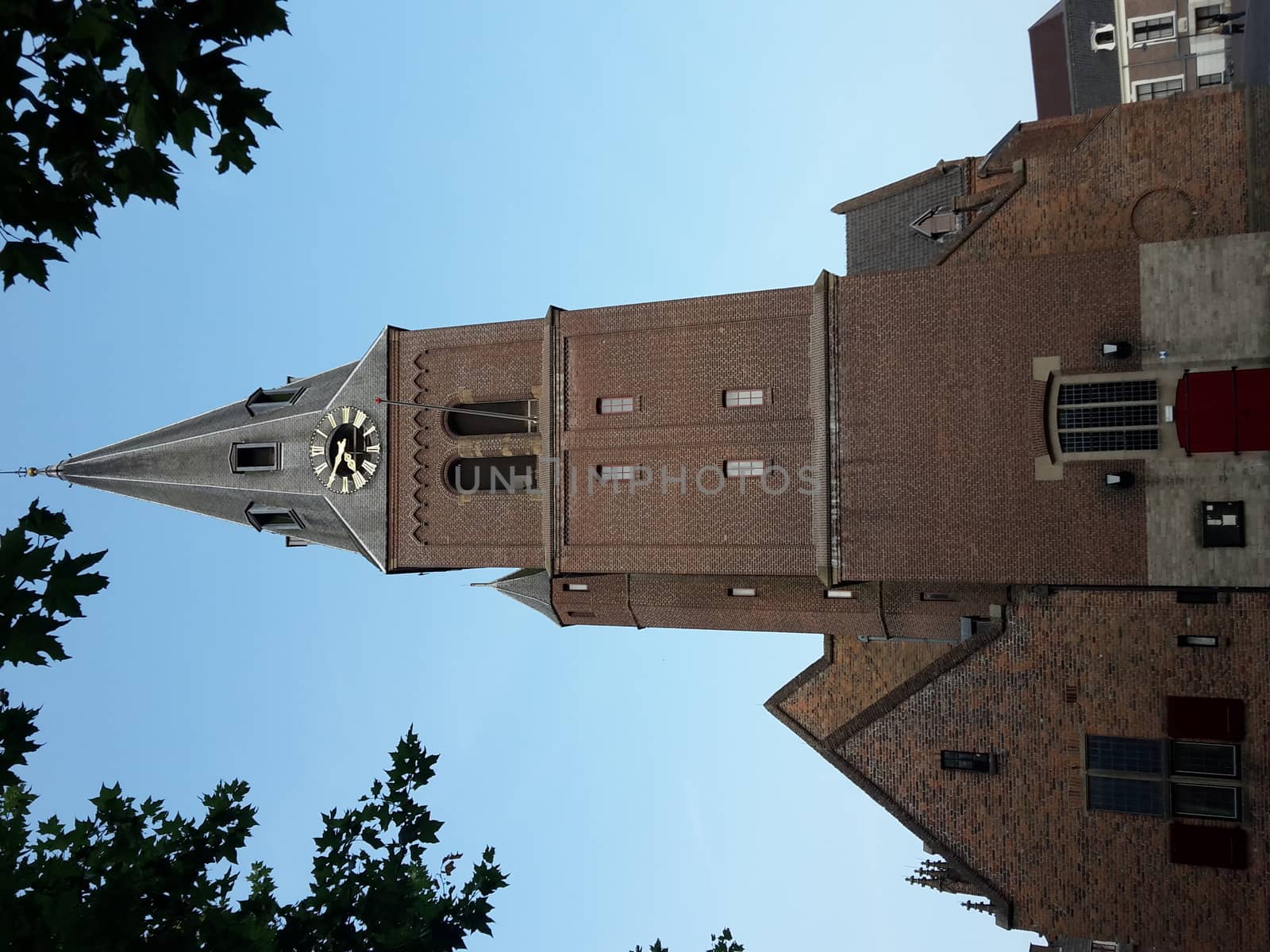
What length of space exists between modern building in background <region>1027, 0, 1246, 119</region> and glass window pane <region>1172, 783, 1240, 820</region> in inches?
1203

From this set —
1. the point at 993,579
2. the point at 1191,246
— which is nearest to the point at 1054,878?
the point at 993,579

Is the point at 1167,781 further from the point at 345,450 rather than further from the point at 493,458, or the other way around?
the point at 345,450

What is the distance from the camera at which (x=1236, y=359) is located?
2250cm

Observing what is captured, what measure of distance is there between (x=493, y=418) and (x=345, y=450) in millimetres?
4335

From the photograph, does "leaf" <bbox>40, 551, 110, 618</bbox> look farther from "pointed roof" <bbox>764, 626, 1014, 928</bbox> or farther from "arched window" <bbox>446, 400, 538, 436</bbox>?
"pointed roof" <bbox>764, 626, 1014, 928</bbox>

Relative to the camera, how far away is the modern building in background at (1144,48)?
45969 millimetres

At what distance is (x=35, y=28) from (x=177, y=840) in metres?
14.4

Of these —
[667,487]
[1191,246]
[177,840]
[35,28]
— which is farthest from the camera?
[667,487]

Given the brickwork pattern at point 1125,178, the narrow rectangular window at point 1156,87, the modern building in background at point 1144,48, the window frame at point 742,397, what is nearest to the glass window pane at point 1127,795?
the window frame at point 742,397

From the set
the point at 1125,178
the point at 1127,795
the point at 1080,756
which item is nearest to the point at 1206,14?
the point at 1125,178

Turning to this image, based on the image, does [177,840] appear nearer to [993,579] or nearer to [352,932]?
[352,932]

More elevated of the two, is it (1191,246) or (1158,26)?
(1158,26)

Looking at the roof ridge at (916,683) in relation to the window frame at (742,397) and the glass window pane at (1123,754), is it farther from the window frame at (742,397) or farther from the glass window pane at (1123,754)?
the window frame at (742,397)

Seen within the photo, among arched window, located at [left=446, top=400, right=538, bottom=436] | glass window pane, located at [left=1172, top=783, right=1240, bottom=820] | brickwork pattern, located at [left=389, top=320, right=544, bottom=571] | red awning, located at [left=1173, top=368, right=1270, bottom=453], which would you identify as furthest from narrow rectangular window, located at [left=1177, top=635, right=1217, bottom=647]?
arched window, located at [left=446, top=400, right=538, bottom=436]
